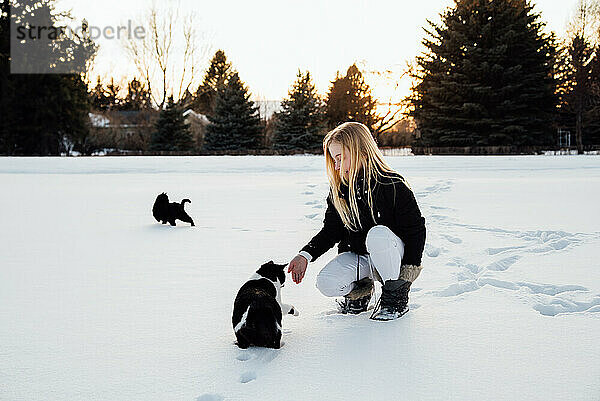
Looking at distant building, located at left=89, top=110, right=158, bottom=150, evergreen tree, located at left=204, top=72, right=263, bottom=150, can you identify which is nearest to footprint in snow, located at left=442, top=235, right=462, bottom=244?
evergreen tree, located at left=204, top=72, right=263, bottom=150

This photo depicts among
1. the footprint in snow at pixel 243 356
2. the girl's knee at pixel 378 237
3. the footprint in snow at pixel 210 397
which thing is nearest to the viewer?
the footprint in snow at pixel 210 397

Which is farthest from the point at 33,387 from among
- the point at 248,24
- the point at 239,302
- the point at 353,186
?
the point at 248,24

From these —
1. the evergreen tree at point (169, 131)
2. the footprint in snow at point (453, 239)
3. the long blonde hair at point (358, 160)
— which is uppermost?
the evergreen tree at point (169, 131)

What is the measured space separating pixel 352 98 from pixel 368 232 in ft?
105

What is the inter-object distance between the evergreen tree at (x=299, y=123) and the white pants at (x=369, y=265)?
27.5 meters

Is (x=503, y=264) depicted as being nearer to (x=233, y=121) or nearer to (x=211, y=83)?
(x=233, y=121)

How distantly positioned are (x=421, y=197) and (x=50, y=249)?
496 centimetres

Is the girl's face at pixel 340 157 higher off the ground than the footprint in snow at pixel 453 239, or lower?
higher

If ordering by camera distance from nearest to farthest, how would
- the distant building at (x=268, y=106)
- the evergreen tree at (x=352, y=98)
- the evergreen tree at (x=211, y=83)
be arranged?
the evergreen tree at (x=352, y=98) → the distant building at (x=268, y=106) → the evergreen tree at (x=211, y=83)

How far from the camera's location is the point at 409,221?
7.33 ft

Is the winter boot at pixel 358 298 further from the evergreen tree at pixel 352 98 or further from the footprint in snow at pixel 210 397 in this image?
the evergreen tree at pixel 352 98

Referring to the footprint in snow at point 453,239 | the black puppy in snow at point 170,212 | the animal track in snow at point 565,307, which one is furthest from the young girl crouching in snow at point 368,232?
the black puppy in snow at point 170,212

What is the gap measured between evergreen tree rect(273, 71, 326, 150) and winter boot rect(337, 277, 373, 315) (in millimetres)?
27484

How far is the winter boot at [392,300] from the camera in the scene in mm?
2205
